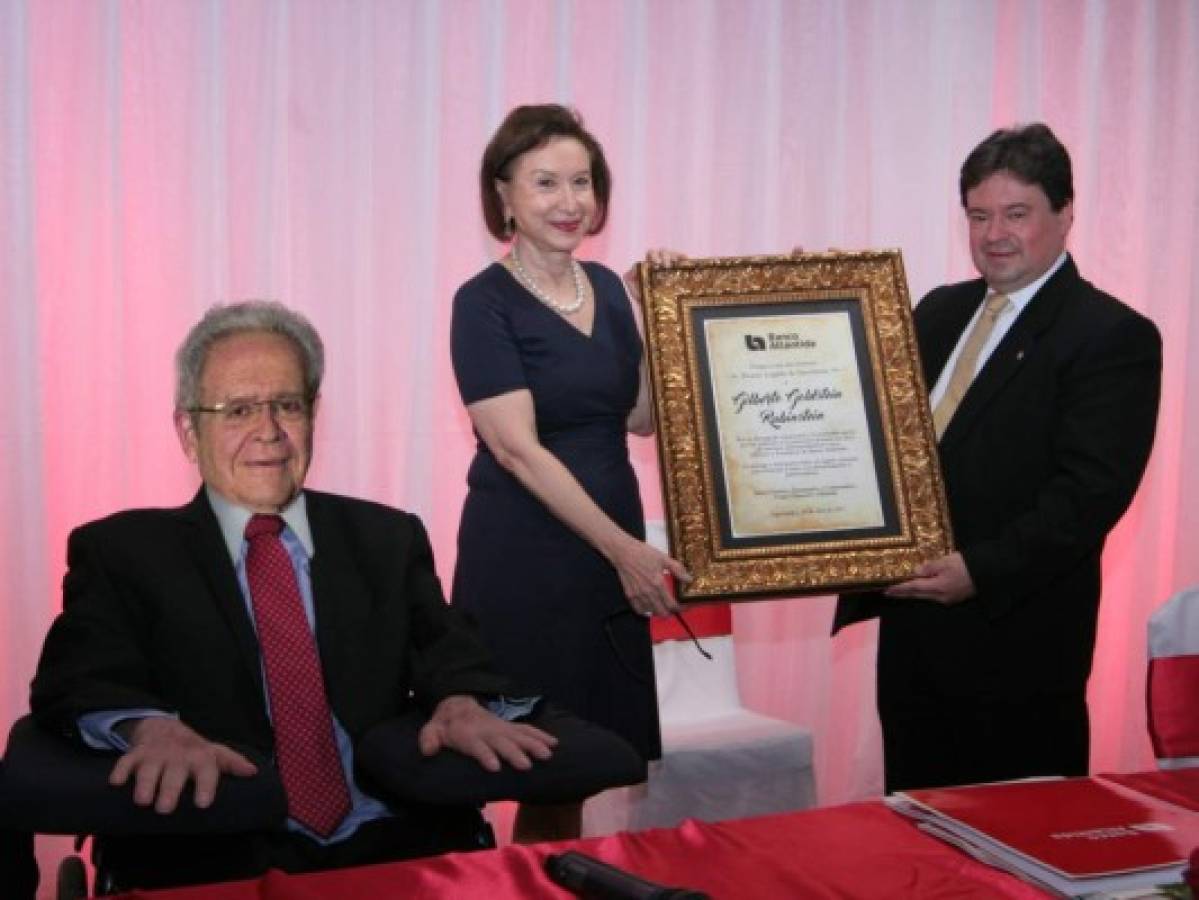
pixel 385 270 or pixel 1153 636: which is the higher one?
pixel 385 270

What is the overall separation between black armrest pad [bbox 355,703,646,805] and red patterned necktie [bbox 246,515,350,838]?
0.47 ft

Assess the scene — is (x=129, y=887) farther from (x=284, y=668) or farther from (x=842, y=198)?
(x=842, y=198)

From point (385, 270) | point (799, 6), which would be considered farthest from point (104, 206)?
point (799, 6)

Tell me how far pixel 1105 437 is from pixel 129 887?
2126mm

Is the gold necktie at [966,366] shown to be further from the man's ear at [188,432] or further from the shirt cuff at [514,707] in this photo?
the man's ear at [188,432]

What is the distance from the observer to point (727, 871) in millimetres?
1812

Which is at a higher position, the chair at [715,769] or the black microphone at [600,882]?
the black microphone at [600,882]

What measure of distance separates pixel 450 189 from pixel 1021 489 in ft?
8.15

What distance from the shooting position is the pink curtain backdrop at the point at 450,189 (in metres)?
4.67

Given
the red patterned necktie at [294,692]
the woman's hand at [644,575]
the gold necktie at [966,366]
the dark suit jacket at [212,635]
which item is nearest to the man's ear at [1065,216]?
the gold necktie at [966,366]

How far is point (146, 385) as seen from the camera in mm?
4781

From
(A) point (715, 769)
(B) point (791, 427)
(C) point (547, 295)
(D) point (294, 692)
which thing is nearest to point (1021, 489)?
(B) point (791, 427)

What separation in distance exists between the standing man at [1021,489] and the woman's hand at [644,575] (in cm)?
49

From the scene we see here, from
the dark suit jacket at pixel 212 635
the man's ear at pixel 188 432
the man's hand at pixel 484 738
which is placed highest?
the man's ear at pixel 188 432
